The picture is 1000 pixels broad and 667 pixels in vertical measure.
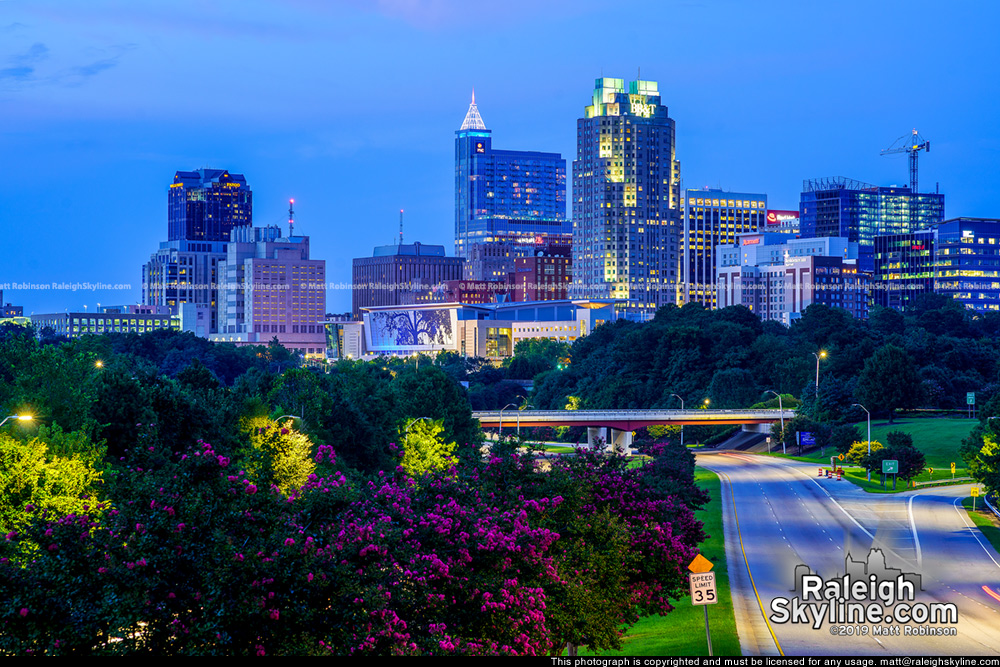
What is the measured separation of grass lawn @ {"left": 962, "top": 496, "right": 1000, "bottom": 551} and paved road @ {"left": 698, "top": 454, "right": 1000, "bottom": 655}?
→ 796 millimetres

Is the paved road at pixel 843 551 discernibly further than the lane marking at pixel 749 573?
No

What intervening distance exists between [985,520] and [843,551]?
66.3 ft

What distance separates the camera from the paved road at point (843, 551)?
47062 mm

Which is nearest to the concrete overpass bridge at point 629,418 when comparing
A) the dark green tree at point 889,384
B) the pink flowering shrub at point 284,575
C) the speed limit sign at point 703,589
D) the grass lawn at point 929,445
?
the dark green tree at point 889,384

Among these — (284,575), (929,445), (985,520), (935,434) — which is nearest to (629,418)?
(935,434)

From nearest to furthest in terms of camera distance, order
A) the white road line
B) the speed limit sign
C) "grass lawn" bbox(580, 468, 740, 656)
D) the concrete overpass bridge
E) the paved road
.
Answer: the speed limit sign, "grass lawn" bbox(580, 468, 740, 656), the paved road, the white road line, the concrete overpass bridge

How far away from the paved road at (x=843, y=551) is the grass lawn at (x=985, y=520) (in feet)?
2.61

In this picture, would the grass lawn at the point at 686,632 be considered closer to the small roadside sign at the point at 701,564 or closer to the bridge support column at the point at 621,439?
the small roadside sign at the point at 701,564

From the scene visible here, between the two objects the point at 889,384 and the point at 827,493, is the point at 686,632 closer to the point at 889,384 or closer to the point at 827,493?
the point at 827,493

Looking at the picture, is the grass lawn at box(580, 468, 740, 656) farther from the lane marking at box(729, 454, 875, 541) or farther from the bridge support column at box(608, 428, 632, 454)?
the bridge support column at box(608, 428, 632, 454)

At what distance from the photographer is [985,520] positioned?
83375 mm

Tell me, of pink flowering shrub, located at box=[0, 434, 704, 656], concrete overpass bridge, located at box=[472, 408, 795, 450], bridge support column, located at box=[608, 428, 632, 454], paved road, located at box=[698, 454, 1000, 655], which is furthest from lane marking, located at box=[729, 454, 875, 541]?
pink flowering shrub, located at box=[0, 434, 704, 656]

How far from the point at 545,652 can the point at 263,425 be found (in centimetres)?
4317

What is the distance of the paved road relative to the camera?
47.1 metres
